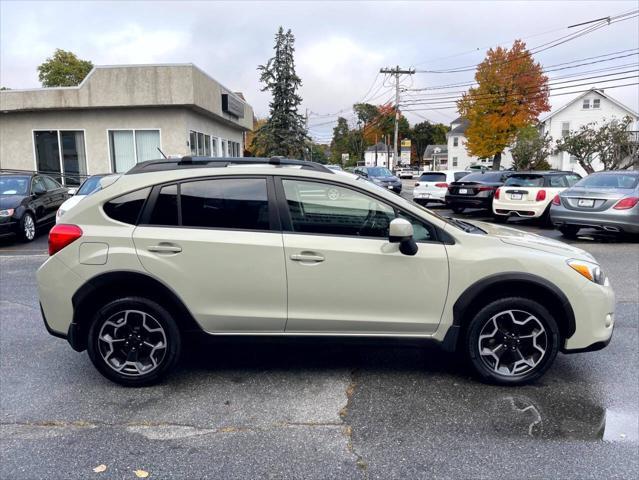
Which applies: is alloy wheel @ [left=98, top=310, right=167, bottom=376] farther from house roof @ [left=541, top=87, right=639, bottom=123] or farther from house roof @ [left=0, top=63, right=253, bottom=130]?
house roof @ [left=541, top=87, right=639, bottom=123]

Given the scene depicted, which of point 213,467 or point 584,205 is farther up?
point 584,205

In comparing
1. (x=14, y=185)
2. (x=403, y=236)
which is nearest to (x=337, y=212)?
(x=403, y=236)

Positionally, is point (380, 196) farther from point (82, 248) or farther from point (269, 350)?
point (82, 248)

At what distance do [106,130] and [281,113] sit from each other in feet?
54.0

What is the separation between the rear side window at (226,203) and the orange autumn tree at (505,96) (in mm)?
40374

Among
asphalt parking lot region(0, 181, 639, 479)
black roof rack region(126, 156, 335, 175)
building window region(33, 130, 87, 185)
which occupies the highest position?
building window region(33, 130, 87, 185)

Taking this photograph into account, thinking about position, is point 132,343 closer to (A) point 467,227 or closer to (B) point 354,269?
(B) point 354,269

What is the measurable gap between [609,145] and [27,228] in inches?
1085

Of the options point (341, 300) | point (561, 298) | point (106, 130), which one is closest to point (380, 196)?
point (341, 300)

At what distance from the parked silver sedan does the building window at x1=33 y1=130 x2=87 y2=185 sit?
16.7m

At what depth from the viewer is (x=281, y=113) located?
3384cm

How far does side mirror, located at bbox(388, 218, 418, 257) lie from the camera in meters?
3.47

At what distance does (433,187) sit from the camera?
19.3 meters

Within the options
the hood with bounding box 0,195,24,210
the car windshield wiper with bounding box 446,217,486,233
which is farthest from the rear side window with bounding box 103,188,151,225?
the hood with bounding box 0,195,24,210
